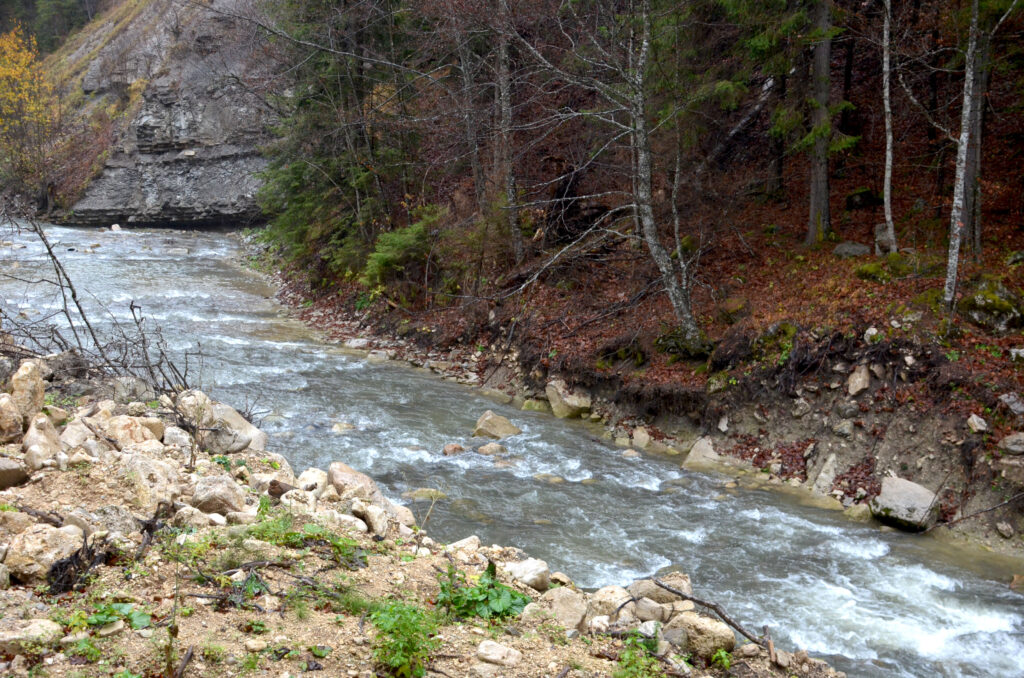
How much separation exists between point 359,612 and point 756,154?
15.3 metres

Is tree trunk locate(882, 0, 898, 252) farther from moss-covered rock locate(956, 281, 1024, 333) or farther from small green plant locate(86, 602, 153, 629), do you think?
small green plant locate(86, 602, 153, 629)

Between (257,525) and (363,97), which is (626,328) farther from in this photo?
(363,97)

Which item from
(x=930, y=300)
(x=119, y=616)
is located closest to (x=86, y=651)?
(x=119, y=616)

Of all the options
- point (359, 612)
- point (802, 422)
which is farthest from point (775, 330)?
point (359, 612)

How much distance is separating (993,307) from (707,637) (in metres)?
7.42

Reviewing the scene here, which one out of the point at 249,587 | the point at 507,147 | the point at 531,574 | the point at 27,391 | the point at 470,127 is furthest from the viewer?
the point at 470,127

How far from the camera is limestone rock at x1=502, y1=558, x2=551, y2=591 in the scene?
5.55 meters

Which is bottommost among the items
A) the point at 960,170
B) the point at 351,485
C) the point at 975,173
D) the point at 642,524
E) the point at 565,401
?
the point at 642,524

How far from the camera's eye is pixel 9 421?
5855 mm

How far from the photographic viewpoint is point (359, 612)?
4254 mm

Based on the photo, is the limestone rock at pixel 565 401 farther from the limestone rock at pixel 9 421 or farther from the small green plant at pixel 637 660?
the limestone rock at pixel 9 421

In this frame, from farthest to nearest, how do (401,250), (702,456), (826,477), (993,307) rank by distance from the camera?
(401,250) < (702,456) < (993,307) < (826,477)

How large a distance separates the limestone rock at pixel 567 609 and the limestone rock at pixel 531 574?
35 centimetres

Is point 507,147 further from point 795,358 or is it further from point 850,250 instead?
point 795,358
